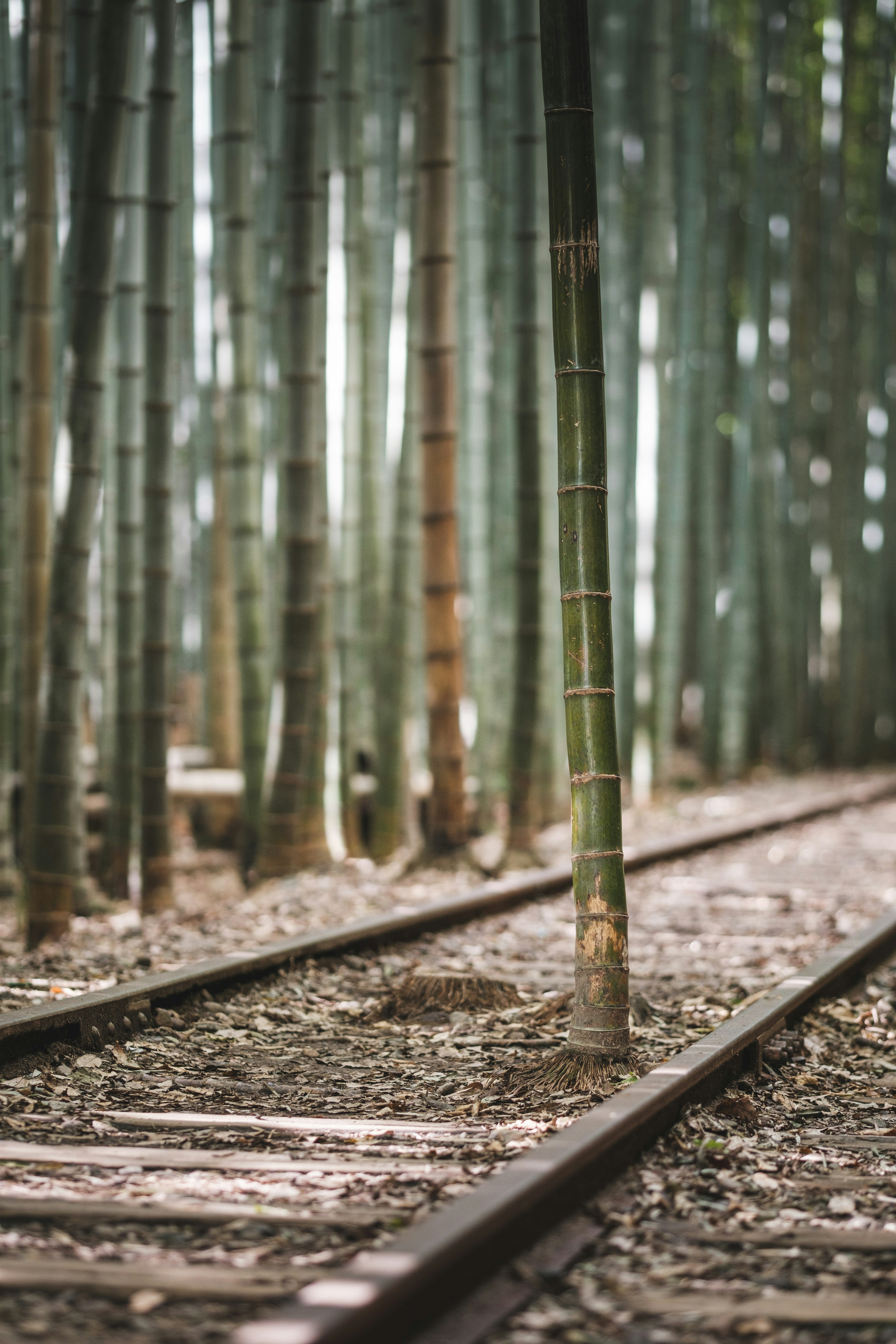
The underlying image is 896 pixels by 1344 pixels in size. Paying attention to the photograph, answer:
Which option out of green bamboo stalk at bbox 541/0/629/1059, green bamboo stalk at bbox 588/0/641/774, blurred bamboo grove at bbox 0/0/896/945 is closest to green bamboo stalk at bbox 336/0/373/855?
blurred bamboo grove at bbox 0/0/896/945

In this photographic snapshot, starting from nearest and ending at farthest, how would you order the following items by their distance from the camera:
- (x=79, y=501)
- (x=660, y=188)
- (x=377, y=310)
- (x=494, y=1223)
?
(x=494, y=1223) < (x=79, y=501) < (x=377, y=310) < (x=660, y=188)

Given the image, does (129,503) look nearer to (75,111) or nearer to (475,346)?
(75,111)

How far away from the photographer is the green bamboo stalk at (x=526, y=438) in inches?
247

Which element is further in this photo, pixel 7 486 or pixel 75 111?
pixel 7 486

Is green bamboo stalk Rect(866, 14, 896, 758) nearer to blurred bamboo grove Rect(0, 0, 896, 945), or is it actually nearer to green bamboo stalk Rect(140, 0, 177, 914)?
blurred bamboo grove Rect(0, 0, 896, 945)

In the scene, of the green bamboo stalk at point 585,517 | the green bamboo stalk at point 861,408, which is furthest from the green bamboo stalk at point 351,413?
the green bamboo stalk at point 861,408

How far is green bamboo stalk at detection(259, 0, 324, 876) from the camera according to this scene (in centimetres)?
571

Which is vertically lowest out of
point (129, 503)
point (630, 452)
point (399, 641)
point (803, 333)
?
point (399, 641)

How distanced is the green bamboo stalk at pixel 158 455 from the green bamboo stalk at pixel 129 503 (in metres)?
0.06

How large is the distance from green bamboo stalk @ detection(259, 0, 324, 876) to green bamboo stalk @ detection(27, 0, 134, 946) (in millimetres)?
992

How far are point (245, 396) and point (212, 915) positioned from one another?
2.24m

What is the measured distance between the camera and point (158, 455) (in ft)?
18.7

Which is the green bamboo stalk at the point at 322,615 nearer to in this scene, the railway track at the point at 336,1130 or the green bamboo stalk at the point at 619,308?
the railway track at the point at 336,1130

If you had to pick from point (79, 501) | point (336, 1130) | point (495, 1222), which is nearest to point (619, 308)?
point (79, 501)
